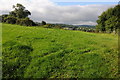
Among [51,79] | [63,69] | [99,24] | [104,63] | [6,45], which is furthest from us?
[99,24]

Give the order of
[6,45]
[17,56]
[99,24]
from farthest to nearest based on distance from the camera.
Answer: [99,24] → [6,45] → [17,56]

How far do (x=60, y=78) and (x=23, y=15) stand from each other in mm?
83745

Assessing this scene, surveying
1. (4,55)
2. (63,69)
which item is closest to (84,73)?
(63,69)

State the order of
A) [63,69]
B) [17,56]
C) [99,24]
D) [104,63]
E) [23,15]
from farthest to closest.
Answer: [23,15]
[99,24]
[17,56]
[104,63]
[63,69]

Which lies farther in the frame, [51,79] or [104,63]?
[104,63]

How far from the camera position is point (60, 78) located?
7918 millimetres

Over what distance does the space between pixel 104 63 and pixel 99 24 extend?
74157 mm

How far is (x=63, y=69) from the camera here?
344 inches

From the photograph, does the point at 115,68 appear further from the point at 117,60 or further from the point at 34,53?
the point at 34,53

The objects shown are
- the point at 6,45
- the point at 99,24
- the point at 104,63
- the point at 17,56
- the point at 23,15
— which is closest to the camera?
the point at 104,63

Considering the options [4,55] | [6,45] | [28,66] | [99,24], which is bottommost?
[28,66]

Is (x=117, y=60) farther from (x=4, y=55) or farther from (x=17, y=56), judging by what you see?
A: (x=4, y=55)

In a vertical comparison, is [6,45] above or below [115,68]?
above

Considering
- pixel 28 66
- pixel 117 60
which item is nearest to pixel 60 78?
pixel 28 66
